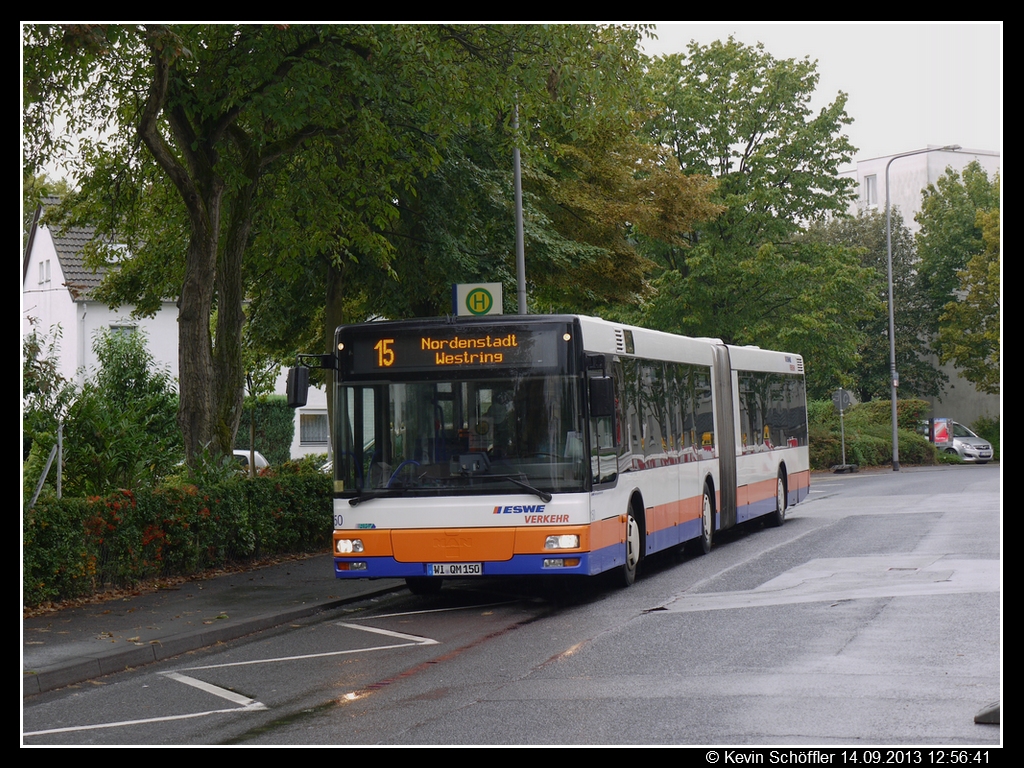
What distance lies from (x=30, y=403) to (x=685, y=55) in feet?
105

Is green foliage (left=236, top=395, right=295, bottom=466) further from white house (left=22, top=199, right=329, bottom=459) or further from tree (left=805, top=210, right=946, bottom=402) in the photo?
tree (left=805, top=210, right=946, bottom=402)

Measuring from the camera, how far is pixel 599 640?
35.4 ft

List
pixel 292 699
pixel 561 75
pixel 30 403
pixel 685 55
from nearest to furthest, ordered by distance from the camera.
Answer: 1. pixel 292 699
2. pixel 561 75
3. pixel 30 403
4. pixel 685 55

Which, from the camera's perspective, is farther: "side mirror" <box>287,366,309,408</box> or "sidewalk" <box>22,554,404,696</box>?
"side mirror" <box>287,366,309,408</box>

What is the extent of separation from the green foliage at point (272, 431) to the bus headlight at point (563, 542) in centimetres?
3414

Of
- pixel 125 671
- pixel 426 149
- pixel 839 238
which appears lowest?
pixel 125 671

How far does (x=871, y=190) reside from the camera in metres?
81.5

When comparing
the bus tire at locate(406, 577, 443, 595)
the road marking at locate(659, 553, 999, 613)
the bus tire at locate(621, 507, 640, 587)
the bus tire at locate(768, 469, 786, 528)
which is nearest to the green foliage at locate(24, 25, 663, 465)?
the bus tire at locate(406, 577, 443, 595)

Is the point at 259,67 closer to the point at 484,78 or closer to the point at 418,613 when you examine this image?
the point at 484,78

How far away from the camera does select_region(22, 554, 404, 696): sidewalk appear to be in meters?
10.5

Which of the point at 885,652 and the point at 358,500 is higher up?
the point at 358,500

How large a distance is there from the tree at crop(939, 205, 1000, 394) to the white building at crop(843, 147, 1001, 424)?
2.55m

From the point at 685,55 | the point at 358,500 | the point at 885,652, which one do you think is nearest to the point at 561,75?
the point at 358,500

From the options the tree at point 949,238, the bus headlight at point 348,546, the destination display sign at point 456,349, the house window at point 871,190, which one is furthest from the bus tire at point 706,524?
the house window at point 871,190
